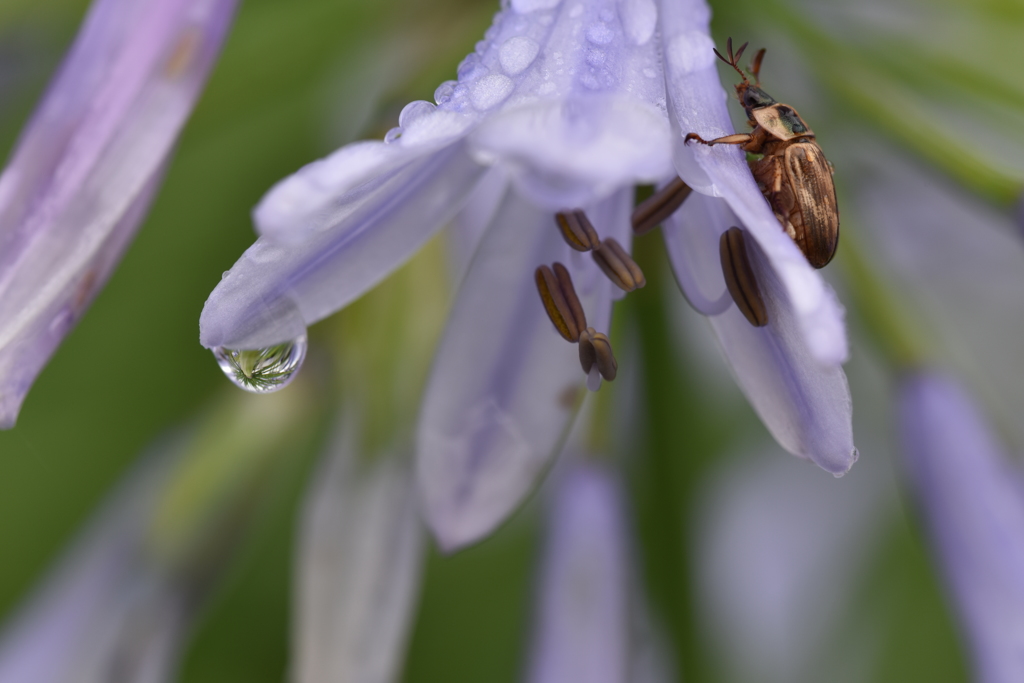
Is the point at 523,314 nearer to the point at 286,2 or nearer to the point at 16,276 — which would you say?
the point at 16,276

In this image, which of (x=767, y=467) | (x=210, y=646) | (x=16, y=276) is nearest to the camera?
(x=16, y=276)

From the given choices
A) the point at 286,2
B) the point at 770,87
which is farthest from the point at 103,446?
the point at 770,87

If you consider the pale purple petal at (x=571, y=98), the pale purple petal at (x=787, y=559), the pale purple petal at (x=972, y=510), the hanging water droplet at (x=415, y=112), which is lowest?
the pale purple petal at (x=787, y=559)

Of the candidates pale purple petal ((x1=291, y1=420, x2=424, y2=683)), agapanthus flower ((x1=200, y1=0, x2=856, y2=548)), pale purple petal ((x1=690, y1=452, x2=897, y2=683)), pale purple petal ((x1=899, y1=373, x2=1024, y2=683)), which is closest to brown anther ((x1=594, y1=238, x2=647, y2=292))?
agapanthus flower ((x1=200, y1=0, x2=856, y2=548))

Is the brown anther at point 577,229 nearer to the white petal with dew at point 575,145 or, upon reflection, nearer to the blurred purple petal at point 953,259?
the white petal with dew at point 575,145

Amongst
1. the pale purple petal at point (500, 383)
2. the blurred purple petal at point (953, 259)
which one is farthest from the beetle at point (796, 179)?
the blurred purple petal at point (953, 259)
